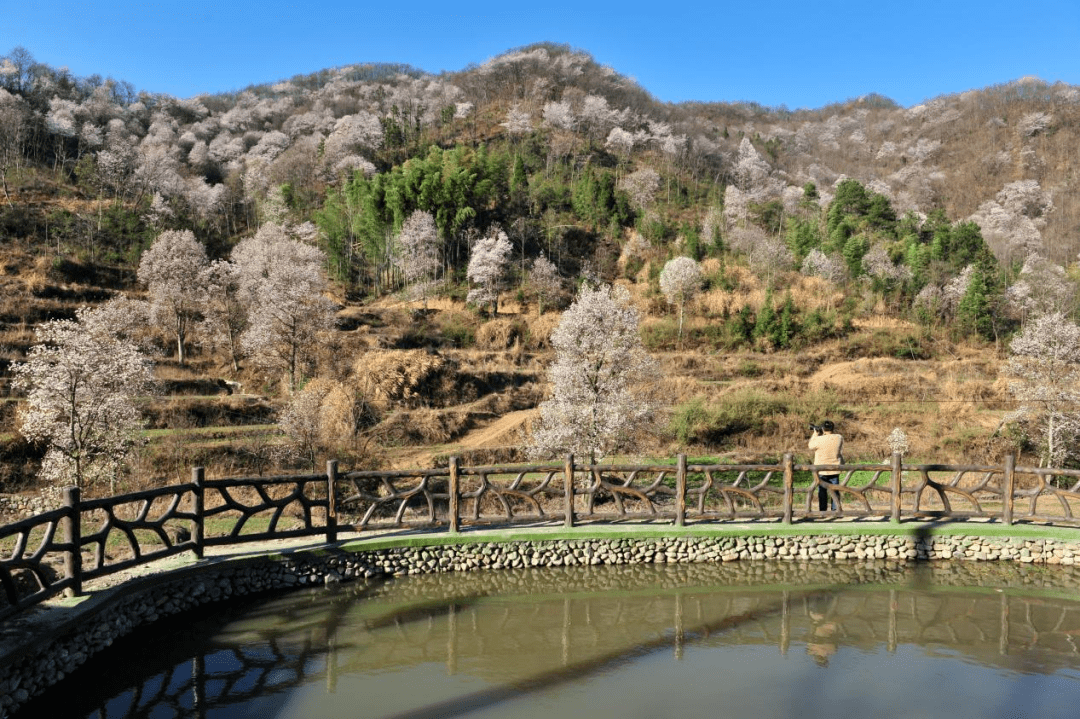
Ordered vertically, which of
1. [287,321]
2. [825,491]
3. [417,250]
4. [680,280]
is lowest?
[825,491]

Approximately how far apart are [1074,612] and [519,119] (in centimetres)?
8599

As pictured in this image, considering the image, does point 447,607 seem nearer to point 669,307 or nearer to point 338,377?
point 338,377

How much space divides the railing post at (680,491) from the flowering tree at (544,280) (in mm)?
39412

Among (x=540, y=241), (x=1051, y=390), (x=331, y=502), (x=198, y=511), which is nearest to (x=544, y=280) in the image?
(x=540, y=241)

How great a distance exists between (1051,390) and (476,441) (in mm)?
22962

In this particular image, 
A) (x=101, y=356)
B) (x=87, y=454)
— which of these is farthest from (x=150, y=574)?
(x=101, y=356)

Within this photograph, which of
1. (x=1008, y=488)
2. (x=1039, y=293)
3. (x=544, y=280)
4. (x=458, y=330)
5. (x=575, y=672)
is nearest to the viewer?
(x=575, y=672)

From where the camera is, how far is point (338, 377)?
34062 millimetres

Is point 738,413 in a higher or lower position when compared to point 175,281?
lower

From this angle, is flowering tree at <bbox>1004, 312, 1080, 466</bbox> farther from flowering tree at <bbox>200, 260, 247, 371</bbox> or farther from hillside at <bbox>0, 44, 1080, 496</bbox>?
flowering tree at <bbox>200, 260, 247, 371</bbox>

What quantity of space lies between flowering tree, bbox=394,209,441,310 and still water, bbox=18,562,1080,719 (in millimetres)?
44161

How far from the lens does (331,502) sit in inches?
444

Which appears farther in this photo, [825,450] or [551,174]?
[551,174]

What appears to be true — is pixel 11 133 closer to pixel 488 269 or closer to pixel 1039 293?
pixel 488 269
